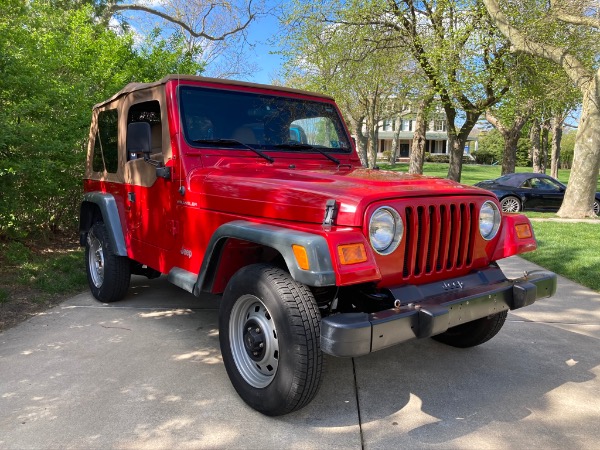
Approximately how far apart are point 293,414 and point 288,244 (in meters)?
1.10

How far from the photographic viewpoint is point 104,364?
3617 millimetres

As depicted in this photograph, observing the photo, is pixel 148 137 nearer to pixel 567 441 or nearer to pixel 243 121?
pixel 243 121

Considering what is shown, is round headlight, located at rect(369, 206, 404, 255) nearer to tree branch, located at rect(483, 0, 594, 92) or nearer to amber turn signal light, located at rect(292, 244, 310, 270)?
amber turn signal light, located at rect(292, 244, 310, 270)

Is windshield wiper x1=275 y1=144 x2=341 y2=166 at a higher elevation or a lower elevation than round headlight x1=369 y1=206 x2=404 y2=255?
higher

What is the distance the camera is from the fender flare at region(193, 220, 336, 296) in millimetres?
2459

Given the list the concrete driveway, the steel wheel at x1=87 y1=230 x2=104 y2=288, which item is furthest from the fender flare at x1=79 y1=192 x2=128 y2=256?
the concrete driveway

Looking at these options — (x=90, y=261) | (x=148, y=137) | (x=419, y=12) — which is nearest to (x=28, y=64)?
(x=90, y=261)

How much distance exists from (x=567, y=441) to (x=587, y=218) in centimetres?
1091

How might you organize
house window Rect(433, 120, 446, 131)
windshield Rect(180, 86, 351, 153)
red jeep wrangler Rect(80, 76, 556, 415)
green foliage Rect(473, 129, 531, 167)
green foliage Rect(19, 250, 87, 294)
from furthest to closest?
1. green foliage Rect(473, 129, 531, 167)
2. house window Rect(433, 120, 446, 131)
3. green foliage Rect(19, 250, 87, 294)
4. windshield Rect(180, 86, 351, 153)
5. red jeep wrangler Rect(80, 76, 556, 415)

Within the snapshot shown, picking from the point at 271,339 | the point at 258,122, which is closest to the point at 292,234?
the point at 271,339

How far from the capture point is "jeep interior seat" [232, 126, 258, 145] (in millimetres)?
3973

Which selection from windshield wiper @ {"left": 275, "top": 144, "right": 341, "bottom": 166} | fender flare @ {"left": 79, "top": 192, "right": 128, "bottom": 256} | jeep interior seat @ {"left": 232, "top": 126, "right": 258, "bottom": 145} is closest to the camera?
jeep interior seat @ {"left": 232, "top": 126, "right": 258, "bottom": 145}

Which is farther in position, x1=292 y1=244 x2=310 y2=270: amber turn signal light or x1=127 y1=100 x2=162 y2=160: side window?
x1=127 y1=100 x2=162 y2=160: side window

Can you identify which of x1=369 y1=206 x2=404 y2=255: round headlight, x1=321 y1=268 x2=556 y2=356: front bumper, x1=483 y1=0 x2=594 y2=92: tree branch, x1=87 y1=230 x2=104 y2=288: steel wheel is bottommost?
x1=87 y1=230 x2=104 y2=288: steel wheel
